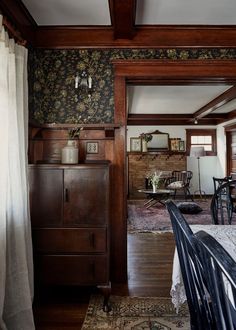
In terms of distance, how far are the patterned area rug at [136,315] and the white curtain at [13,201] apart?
0.51m

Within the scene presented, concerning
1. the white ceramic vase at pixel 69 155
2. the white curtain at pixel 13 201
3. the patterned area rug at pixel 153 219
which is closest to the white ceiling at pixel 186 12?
the white curtain at pixel 13 201

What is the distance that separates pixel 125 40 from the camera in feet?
9.19

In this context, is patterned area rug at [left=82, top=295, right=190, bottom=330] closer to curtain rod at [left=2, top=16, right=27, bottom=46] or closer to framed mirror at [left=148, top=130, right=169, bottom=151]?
curtain rod at [left=2, top=16, right=27, bottom=46]

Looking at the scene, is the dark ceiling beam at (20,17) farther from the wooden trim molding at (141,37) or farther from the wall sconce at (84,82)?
the wall sconce at (84,82)

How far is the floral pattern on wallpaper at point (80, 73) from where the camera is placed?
2818 mm

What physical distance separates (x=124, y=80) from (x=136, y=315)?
6.92 feet

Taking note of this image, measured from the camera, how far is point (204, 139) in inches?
381

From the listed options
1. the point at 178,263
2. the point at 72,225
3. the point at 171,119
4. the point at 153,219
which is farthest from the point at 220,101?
the point at 178,263

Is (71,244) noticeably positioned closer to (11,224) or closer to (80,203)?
(80,203)

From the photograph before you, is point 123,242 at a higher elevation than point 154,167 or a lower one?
lower

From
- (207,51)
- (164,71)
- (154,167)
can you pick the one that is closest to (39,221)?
(164,71)

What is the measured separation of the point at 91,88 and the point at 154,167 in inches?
268

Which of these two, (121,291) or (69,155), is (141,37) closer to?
(69,155)

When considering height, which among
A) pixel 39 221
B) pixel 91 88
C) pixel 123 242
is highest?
pixel 91 88
